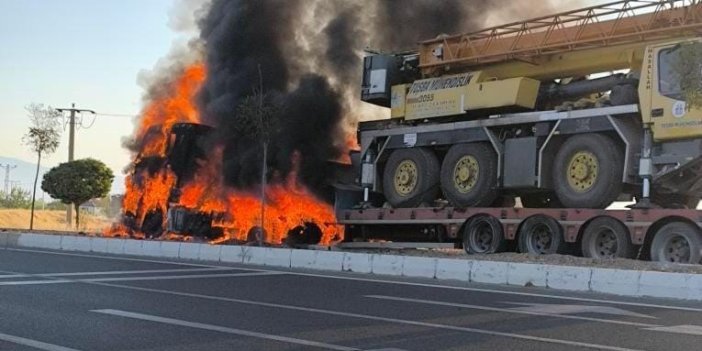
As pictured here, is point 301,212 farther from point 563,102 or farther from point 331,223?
point 563,102

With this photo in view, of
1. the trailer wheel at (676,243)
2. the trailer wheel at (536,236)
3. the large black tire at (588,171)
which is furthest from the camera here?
the trailer wheel at (536,236)

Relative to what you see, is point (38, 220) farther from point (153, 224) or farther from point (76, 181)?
point (153, 224)

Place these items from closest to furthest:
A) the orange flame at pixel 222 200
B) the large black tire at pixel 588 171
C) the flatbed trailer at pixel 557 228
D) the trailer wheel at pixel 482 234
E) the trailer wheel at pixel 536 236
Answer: the flatbed trailer at pixel 557 228 < the large black tire at pixel 588 171 < the trailer wheel at pixel 536 236 < the trailer wheel at pixel 482 234 < the orange flame at pixel 222 200

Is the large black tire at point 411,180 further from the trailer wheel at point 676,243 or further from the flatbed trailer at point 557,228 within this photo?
the trailer wheel at point 676,243

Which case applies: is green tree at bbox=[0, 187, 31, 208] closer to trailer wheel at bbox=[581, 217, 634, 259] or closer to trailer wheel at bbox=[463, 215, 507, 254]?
trailer wheel at bbox=[463, 215, 507, 254]

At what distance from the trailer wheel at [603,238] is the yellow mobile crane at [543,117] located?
0.46 m

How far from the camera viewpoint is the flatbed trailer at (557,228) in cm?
1277

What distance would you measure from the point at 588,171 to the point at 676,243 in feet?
6.81

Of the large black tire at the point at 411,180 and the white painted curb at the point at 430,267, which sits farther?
the large black tire at the point at 411,180

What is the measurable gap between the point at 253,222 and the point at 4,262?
7815 mm

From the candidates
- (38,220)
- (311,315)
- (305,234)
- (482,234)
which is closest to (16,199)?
(38,220)

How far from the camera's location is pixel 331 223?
1912 centimetres

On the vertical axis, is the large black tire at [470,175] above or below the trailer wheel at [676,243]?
above

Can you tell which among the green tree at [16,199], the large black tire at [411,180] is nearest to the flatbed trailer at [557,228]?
the large black tire at [411,180]
